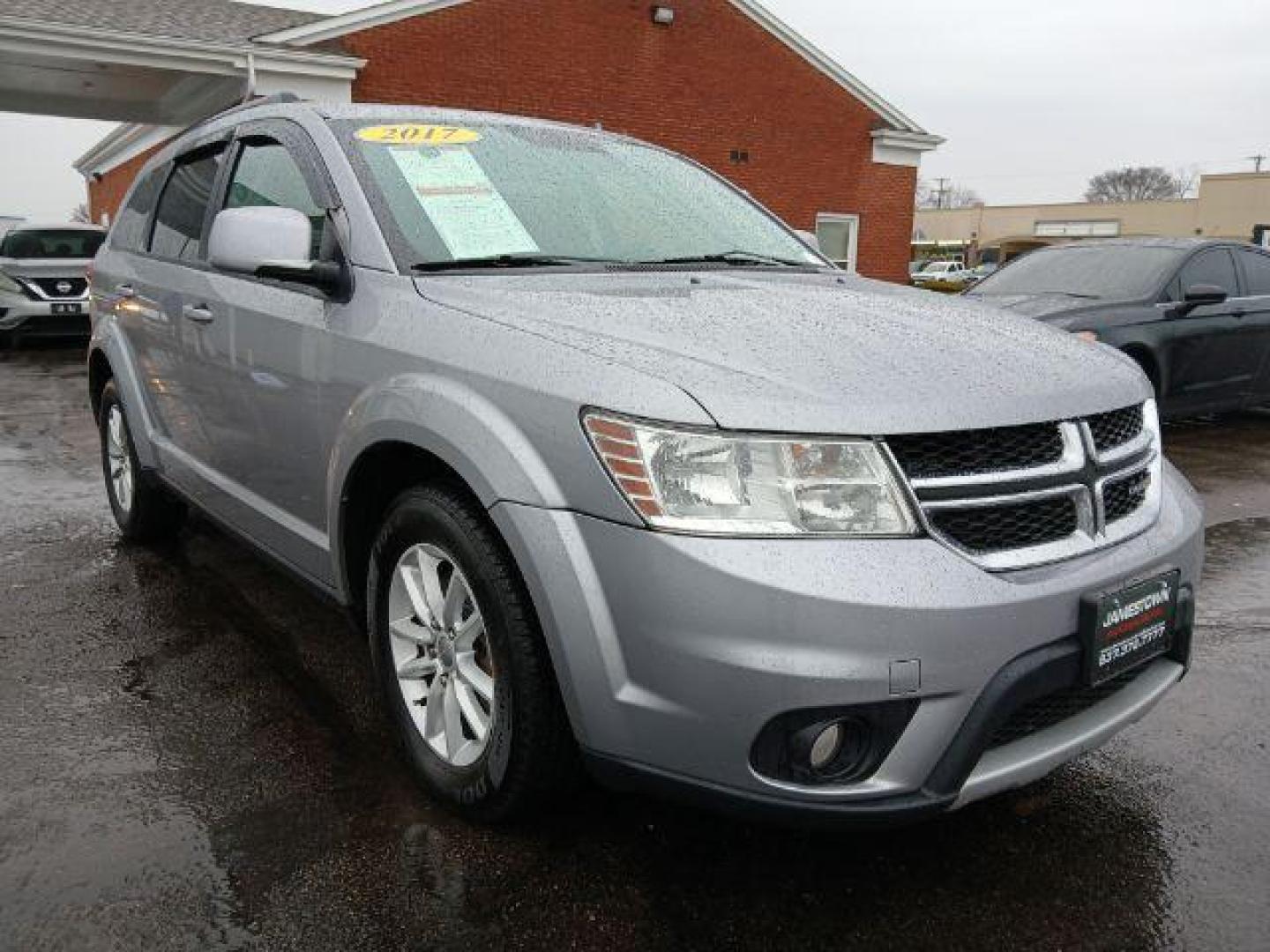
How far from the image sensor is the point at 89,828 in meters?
2.47

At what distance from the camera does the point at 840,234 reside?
62.4 ft

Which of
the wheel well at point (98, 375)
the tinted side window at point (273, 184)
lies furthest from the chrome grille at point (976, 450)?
the wheel well at point (98, 375)

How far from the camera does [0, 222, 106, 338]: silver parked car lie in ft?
44.6

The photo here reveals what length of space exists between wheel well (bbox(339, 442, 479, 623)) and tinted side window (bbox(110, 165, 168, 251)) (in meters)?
2.34

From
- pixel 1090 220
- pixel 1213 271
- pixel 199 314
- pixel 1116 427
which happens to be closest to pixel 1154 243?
pixel 1213 271

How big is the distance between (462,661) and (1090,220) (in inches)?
2937

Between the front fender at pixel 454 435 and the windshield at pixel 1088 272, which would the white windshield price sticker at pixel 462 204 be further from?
the windshield at pixel 1088 272

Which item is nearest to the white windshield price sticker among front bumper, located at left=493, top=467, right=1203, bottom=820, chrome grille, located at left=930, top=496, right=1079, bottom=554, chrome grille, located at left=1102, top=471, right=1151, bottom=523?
front bumper, located at left=493, top=467, right=1203, bottom=820

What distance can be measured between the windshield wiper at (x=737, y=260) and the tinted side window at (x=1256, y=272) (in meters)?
6.38

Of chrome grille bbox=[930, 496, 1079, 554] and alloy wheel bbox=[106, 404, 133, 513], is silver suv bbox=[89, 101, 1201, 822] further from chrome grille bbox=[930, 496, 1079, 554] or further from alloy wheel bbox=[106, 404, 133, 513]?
alloy wheel bbox=[106, 404, 133, 513]

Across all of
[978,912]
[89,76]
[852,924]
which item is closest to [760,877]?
[852,924]

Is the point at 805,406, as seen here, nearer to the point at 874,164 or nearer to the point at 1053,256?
the point at 1053,256

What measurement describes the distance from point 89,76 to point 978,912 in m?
16.6

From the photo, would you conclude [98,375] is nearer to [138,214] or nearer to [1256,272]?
[138,214]
